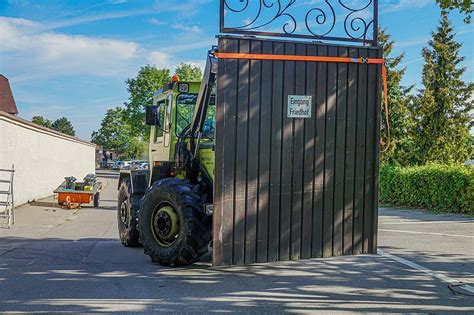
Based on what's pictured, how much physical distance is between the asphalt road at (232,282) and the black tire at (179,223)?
210 mm

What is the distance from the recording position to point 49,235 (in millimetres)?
12344

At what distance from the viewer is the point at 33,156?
21.7m

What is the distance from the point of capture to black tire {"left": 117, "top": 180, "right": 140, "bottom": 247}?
975 cm

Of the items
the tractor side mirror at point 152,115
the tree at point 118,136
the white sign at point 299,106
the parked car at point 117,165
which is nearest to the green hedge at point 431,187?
the white sign at point 299,106

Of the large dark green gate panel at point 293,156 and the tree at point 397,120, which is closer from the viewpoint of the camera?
the large dark green gate panel at point 293,156

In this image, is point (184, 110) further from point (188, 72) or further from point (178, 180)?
point (188, 72)

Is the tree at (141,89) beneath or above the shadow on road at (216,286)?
above

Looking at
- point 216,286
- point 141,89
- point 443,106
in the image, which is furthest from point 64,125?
point 216,286

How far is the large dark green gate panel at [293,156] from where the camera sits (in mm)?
6941

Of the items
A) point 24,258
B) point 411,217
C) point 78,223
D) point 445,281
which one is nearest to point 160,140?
point 24,258

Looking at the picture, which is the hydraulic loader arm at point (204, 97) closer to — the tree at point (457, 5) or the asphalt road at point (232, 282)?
the asphalt road at point (232, 282)

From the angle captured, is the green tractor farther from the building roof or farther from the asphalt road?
the building roof

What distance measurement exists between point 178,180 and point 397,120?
2607 cm

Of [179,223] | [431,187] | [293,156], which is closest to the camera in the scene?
[293,156]
